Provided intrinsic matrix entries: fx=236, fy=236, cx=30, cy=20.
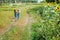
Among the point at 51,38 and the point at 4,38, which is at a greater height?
the point at 51,38

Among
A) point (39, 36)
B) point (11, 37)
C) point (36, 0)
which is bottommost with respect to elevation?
point (36, 0)

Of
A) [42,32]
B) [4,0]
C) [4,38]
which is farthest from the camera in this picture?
[4,0]

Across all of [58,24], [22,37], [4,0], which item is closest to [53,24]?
[58,24]

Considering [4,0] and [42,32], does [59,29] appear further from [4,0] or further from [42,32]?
[4,0]

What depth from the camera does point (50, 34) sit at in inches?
333

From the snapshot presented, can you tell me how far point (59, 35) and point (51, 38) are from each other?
298 millimetres

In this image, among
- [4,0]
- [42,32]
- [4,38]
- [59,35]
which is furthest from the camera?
[4,0]

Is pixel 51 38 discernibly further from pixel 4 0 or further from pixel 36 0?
pixel 36 0

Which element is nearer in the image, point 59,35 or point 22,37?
point 59,35

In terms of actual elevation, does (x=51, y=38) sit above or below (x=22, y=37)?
above

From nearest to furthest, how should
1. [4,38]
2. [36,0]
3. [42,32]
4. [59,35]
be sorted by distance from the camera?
[59,35] → [42,32] → [4,38] → [36,0]

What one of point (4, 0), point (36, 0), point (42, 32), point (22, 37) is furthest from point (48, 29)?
point (36, 0)

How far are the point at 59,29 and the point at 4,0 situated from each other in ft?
119

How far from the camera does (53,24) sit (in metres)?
9.17
